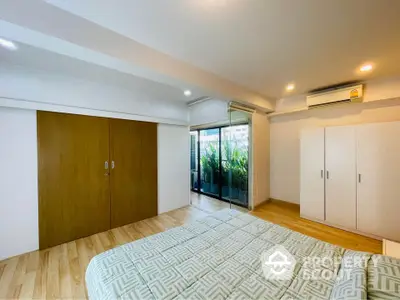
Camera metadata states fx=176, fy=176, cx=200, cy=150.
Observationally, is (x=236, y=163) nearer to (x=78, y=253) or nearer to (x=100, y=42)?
(x=78, y=253)

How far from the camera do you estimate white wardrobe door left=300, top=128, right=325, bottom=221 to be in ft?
10.3

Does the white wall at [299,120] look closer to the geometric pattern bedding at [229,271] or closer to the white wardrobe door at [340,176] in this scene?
the white wardrobe door at [340,176]

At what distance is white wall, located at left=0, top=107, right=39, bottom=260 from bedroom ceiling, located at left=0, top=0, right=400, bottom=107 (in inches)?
64.5

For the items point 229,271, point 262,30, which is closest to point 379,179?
point 262,30

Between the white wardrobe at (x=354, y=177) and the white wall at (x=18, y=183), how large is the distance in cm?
437

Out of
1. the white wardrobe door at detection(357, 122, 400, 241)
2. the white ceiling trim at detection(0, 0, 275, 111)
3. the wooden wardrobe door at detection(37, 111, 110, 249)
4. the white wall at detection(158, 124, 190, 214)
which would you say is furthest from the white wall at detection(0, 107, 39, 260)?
the white wardrobe door at detection(357, 122, 400, 241)

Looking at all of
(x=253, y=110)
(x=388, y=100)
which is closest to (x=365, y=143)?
(x=388, y=100)

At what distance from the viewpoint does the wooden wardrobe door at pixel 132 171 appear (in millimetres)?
3129

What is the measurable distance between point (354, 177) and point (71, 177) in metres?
4.44

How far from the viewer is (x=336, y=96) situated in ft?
10.1

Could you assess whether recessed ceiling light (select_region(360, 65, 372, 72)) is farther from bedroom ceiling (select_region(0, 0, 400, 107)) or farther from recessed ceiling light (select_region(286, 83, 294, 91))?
recessed ceiling light (select_region(286, 83, 294, 91))

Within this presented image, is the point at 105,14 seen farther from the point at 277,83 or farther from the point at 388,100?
the point at 388,100

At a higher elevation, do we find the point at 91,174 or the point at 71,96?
the point at 71,96

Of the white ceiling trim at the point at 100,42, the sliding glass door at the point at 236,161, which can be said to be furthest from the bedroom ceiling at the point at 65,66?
the sliding glass door at the point at 236,161
